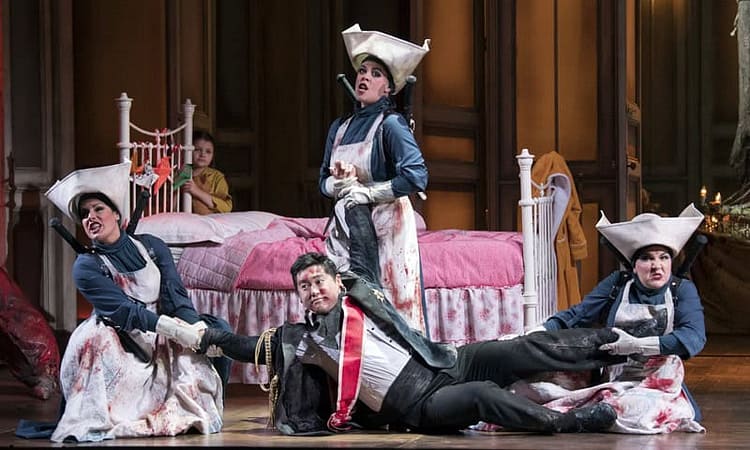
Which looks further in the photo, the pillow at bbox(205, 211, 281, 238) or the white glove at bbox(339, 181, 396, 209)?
the pillow at bbox(205, 211, 281, 238)

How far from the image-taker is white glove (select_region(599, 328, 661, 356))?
466 centimetres

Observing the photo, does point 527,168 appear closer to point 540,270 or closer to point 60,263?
point 540,270

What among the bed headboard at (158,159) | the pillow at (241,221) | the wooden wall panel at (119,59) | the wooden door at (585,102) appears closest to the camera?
the pillow at (241,221)

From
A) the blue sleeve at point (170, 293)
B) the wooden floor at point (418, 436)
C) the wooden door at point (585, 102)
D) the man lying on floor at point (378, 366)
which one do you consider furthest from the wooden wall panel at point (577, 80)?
the blue sleeve at point (170, 293)

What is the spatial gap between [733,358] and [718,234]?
5.09ft

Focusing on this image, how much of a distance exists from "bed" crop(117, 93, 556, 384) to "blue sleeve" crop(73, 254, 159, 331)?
117 centimetres

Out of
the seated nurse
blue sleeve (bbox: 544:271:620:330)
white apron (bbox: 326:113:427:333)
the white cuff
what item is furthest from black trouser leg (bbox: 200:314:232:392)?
the white cuff

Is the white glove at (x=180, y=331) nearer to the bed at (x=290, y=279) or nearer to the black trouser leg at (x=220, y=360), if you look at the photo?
the black trouser leg at (x=220, y=360)

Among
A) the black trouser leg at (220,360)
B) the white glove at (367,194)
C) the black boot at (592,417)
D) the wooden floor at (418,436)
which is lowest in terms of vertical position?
the wooden floor at (418,436)

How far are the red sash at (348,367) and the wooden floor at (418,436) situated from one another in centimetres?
6

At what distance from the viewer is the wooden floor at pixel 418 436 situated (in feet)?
14.1

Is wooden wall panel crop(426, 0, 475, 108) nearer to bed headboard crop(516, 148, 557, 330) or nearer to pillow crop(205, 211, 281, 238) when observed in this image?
bed headboard crop(516, 148, 557, 330)

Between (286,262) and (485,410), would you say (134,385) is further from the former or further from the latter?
(286,262)

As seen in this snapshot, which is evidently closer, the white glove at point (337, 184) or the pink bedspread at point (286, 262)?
the white glove at point (337, 184)
